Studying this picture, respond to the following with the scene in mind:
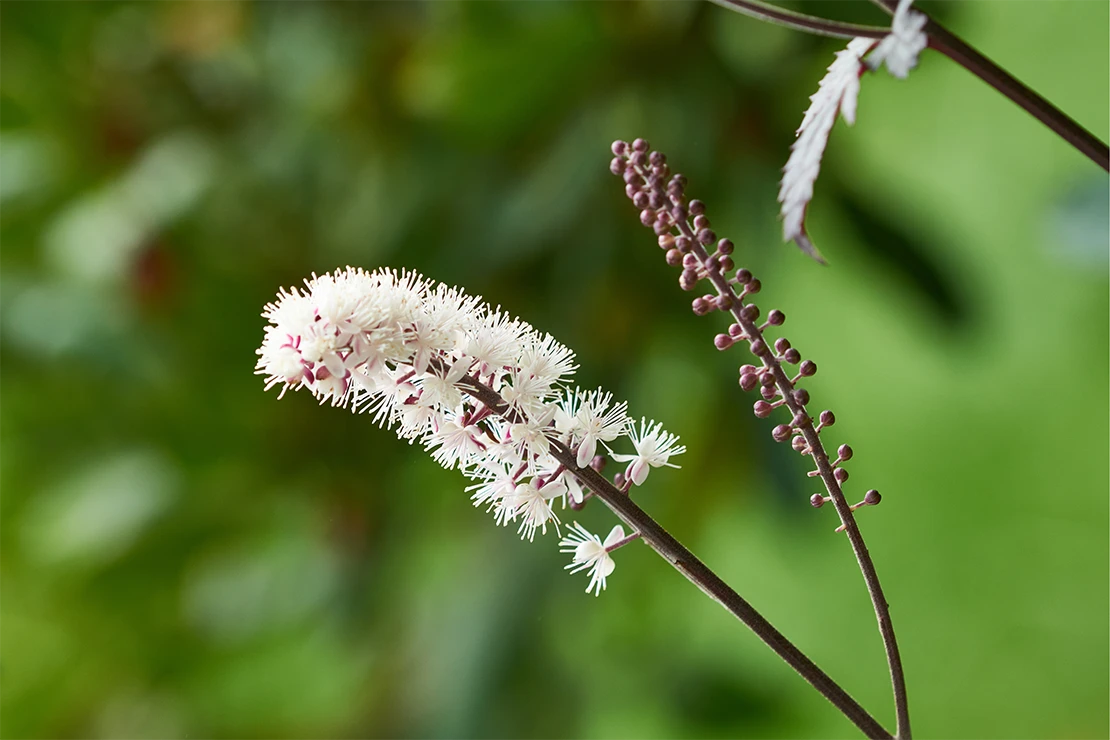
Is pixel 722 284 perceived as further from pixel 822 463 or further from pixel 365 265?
pixel 365 265

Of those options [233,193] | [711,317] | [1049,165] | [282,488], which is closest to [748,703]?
[711,317]

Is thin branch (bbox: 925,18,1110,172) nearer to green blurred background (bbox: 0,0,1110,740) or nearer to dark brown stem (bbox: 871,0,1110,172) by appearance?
dark brown stem (bbox: 871,0,1110,172)

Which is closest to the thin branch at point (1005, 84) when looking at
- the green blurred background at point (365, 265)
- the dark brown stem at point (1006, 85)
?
the dark brown stem at point (1006, 85)

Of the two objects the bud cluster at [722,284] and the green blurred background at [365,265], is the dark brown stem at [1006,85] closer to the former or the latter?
the bud cluster at [722,284]

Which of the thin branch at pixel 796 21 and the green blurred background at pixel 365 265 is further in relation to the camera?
the green blurred background at pixel 365 265

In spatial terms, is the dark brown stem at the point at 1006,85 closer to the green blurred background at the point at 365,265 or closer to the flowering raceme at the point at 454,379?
the flowering raceme at the point at 454,379

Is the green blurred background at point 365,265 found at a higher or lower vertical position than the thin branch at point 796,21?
higher

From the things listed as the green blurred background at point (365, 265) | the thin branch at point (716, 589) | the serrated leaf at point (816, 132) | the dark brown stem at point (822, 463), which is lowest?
the thin branch at point (716, 589)
